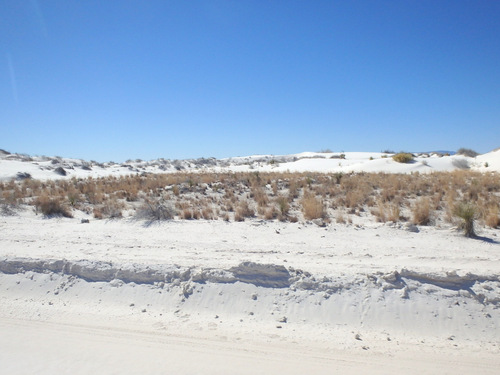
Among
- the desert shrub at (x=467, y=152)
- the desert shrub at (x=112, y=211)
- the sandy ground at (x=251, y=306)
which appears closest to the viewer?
the sandy ground at (x=251, y=306)

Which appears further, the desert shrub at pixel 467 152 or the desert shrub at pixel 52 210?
the desert shrub at pixel 467 152

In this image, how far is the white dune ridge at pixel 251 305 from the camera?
4.00m

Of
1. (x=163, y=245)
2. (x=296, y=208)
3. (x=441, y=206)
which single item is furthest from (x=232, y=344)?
(x=441, y=206)

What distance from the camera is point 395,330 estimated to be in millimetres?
4691

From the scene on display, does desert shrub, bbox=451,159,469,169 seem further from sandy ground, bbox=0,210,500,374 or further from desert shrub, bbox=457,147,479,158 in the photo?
sandy ground, bbox=0,210,500,374

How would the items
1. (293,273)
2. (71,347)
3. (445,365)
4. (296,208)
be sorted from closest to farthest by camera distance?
1. (445,365)
2. (71,347)
3. (293,273)
4. (296,208)

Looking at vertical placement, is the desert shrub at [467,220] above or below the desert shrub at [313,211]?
above

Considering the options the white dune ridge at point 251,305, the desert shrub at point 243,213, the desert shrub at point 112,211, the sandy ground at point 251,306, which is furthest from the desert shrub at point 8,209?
the desert shrub at point 243,213

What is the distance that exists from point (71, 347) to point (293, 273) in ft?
11.0

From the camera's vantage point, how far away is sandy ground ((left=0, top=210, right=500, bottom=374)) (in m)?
3.99

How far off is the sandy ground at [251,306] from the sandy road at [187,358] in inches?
0.6

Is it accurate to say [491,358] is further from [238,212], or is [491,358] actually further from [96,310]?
[238,212]

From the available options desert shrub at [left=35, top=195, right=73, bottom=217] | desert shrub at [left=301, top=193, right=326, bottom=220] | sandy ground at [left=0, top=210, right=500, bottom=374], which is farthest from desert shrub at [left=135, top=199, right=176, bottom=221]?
desert shrub at [left=301, top=193, right=326, bottom=220]

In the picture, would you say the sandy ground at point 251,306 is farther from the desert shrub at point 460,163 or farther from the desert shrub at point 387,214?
the desert shrub at point 460,163
